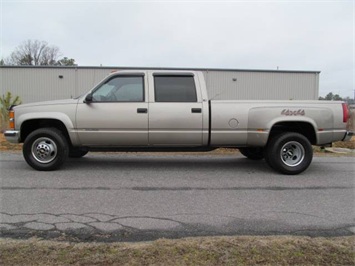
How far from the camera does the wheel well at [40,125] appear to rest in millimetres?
6812

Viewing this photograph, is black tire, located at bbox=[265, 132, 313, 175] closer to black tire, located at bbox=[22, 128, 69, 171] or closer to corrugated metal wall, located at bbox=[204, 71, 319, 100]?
black tire, located at bbox=[22, 128, 69, 171]

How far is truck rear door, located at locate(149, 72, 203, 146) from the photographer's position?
21.9 feet

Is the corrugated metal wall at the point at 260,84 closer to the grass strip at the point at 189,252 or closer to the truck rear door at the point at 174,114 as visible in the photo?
the truck rear door at the point at 174,114

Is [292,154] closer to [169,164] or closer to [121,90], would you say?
[169,164]

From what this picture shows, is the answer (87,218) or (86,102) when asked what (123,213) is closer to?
(87,218)

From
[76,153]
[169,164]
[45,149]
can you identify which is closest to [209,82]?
[169,164]

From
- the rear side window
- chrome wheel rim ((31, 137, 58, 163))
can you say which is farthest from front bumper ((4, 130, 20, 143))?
the rear side window

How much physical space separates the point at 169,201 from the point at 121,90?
9.23 feet

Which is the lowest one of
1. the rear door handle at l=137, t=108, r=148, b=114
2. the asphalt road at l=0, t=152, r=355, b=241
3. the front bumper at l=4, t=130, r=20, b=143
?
the asphalt road at l=0, t=152, r=355, b=241

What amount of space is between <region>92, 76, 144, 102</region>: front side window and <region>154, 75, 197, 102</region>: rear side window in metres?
0.34

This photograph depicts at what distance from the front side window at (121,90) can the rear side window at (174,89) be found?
1.13 feet

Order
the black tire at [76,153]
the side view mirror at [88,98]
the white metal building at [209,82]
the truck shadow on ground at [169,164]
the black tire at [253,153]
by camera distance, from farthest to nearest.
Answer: the white metal building at [209,82] < the black tire at [253,153] < the black tire at [76,153] < the truck shadow on ground at [169,164] < the side view mirror at [88,98]

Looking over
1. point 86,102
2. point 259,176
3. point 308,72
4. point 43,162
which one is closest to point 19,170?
point 43,162

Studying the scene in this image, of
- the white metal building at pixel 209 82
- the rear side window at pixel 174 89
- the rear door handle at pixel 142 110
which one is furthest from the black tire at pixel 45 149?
the white metal building at pixel 209 82
